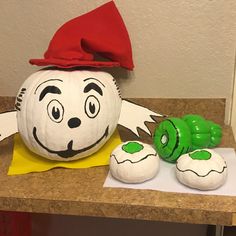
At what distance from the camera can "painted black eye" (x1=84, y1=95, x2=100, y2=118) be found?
2.45 ft

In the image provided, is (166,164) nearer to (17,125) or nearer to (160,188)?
(160,188)

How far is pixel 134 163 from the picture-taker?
2.31 ft

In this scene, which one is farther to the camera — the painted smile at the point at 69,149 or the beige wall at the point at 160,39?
the beige wall at the point at 160,39

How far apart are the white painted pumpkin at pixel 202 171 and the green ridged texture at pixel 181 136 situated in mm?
50

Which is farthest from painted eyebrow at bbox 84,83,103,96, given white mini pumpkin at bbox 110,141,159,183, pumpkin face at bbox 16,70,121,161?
white mini pumpkin at bbox 110,141,159,183

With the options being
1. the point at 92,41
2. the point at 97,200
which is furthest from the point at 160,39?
the point at 97,200

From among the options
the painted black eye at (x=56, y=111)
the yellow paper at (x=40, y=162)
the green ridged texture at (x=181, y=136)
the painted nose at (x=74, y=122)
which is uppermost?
the painted black eye at (x=56, y=111)

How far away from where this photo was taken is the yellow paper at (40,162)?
0.80m

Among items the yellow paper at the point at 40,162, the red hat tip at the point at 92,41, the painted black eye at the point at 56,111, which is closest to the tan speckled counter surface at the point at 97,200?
the yellow paper at the point at 40,162

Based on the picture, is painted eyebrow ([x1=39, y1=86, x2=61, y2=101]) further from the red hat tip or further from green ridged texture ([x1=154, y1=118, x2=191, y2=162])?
green ridged texture ([x1=154, y1=118, x2=191, y2=162])

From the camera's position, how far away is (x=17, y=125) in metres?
0.80

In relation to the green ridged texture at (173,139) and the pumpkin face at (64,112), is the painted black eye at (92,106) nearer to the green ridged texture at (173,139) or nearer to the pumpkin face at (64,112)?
the pumpkin face at (64,112)

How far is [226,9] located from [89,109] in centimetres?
39

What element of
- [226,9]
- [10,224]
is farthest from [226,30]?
[10,224]
